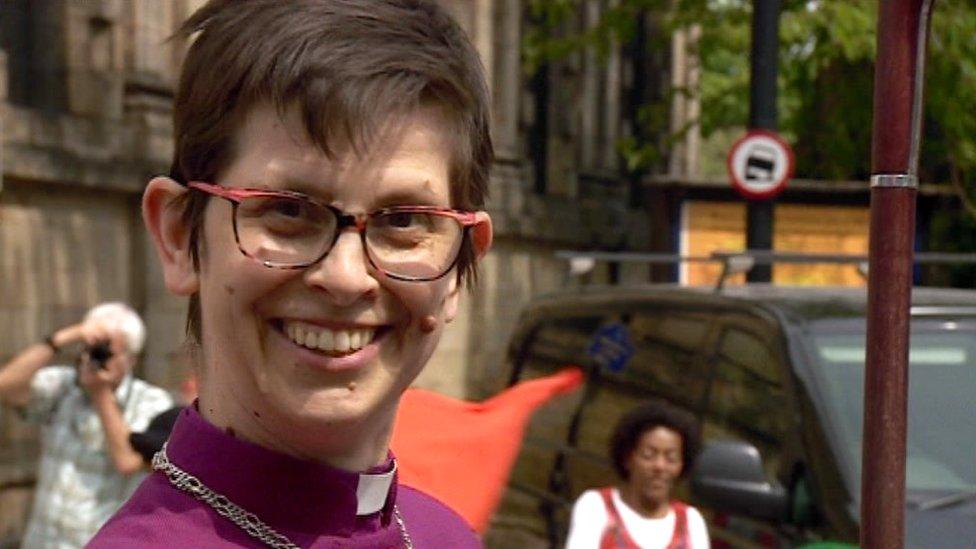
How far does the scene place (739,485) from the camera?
543 cm

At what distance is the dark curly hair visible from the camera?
5.93 metres

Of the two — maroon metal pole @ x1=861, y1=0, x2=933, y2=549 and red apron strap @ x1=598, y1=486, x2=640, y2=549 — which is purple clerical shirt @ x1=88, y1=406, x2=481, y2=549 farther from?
red apron strap @ x1=598, y1=486, x2=640, y2=549

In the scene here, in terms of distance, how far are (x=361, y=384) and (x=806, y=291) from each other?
16.5 feet

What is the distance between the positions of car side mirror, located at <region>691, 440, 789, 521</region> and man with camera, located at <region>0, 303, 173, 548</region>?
189cm

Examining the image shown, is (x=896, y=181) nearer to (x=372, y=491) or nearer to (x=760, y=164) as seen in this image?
(x=372, y=491)

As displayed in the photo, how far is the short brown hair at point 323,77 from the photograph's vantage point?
1767 millimetres

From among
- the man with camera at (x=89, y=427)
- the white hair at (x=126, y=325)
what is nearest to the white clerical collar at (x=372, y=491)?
the man with camera at (x=89, y=427)

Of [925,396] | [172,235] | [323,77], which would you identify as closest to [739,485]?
[925,396]

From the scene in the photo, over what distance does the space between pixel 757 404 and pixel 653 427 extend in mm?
320

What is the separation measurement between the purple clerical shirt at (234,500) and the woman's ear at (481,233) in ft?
0.80

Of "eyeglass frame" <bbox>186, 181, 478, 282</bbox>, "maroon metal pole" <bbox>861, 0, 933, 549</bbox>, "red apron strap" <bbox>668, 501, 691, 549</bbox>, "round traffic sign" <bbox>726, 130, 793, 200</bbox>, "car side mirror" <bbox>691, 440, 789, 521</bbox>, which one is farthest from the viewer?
"round traffic sign" <bbox>726, 130, 793, 200</bbox>

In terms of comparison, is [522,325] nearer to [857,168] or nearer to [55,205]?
[55,205]

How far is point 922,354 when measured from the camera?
600 centimetres

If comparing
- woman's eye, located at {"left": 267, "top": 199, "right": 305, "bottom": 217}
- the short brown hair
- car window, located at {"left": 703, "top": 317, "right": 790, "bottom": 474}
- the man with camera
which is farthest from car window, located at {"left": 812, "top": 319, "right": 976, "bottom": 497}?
woman's eye, located at {"left": 267, "top": 199, "right": 305, "bottom": 217}
